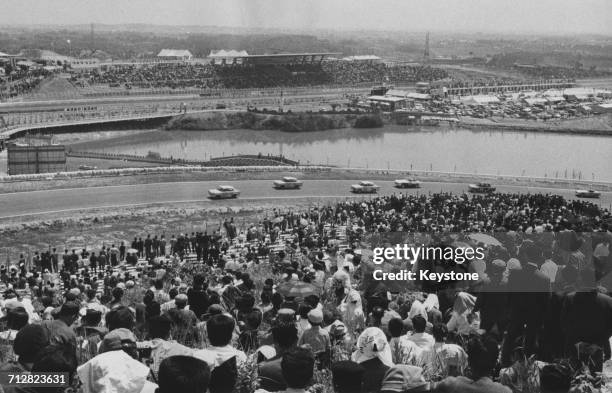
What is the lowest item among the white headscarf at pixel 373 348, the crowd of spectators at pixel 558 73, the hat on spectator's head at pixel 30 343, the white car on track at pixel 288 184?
the white car on track at pixel 288 184

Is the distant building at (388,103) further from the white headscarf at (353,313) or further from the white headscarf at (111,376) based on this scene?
the white headscarf at (111,376)

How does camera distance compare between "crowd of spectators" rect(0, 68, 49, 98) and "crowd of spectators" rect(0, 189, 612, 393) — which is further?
"crowd of spectators" rect(0, 68, 49, 98)

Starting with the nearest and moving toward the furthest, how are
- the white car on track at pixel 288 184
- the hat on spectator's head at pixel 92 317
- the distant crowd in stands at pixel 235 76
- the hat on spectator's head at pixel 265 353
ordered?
the hat on spectator's head at pixel 265 353 < the hat on spectator's head at pixel 92 317 < the white car on track at pixel 288 184 < the distant crowd in stands at pixel 235 76

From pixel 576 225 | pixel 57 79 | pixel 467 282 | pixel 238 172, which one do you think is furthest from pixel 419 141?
pixel 467 282

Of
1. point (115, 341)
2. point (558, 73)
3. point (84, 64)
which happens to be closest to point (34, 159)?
point (115, 341)

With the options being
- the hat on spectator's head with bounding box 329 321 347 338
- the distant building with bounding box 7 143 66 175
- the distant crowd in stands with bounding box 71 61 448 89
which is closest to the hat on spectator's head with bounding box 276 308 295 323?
the hat on spectator's head with bounding box 329 321 347 338

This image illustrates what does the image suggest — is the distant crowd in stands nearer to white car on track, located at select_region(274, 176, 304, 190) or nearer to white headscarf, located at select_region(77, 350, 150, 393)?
white car on track, located at select_region(274, 176, 304, 190)

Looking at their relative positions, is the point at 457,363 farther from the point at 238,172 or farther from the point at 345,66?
the point at 345,66

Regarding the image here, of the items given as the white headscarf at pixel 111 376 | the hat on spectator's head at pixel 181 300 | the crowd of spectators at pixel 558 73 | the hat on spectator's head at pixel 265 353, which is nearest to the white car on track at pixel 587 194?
the hat on spectator's head at pixel 181 300
